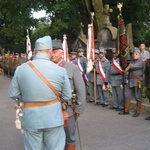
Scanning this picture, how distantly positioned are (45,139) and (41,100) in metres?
0.49

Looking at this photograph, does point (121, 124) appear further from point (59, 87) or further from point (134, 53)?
point (59, 87)

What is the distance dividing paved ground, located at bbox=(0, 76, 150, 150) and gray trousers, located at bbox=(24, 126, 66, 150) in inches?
95.4

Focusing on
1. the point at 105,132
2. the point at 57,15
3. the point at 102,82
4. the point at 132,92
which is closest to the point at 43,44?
the point at 105,132

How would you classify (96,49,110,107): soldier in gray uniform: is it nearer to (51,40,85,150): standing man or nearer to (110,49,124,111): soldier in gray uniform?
(110,49,124,111): soldier in gray uniform

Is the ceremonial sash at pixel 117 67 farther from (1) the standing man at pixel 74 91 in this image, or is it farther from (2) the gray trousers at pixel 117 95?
(1) the standing man at pixel 74 91

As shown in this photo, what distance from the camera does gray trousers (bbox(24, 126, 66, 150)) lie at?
152 inches

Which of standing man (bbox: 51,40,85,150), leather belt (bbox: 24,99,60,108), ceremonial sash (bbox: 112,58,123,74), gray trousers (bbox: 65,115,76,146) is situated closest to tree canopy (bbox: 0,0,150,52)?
ceremonial sash (bbox: 112,58,123,74)

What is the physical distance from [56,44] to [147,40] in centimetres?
2937

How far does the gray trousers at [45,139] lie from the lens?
12.6 ft

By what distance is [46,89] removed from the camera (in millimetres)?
3768

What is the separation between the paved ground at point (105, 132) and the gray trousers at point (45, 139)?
2.42 m

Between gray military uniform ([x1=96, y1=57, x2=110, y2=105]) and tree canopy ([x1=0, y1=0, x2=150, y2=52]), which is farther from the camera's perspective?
tree canopy ([x1=0, y1=0, x2=150, y2=52])

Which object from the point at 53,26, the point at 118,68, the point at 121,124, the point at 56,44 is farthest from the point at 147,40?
the point at 56,44

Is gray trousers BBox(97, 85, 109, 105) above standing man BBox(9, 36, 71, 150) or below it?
below
